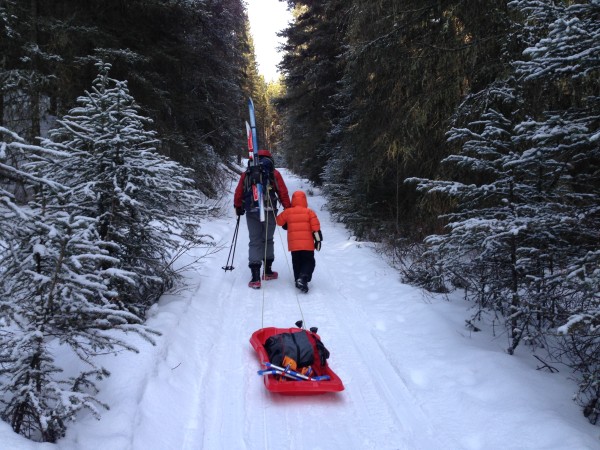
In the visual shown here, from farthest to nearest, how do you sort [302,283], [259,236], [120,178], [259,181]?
[259,236] → [259,181] → [302,283] → [120,178]

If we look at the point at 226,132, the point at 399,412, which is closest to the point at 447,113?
the point at 399,412

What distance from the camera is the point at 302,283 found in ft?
22.7

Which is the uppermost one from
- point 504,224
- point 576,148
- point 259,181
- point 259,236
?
point 576,148

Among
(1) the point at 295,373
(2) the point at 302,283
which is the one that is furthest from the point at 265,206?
(1) the point at 295,373

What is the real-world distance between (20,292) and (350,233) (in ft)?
34.7

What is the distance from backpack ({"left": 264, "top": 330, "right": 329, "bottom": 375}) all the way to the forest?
1487 millimetres

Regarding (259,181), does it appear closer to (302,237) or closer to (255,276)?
(302,237)

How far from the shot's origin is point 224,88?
13977 mm

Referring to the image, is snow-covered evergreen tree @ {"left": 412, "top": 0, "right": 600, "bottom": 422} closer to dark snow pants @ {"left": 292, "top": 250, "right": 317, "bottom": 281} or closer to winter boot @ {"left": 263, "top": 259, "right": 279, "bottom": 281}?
dark snow pants @ {"left": 292, "top": 250, "right": 317, "bottom": 281}

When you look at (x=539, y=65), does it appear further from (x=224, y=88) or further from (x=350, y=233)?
(x=224, y=88)

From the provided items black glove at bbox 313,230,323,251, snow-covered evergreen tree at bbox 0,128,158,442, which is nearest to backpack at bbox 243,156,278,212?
black glove at bbox 313,230,323,251

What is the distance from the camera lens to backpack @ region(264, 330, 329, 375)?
4.05 meters

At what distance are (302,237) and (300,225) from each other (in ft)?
0.75

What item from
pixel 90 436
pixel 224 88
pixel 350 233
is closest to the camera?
pixel 90 436
